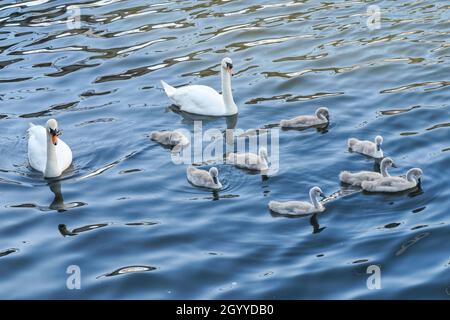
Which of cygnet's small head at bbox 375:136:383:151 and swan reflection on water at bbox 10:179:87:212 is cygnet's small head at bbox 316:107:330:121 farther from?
swan reflection on water at bbox 10:179:87:212

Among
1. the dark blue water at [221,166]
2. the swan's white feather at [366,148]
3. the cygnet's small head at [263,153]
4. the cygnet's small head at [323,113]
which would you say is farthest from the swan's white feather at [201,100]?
the swan's white feather at [366,148]

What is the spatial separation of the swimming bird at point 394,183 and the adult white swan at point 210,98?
490 centimetres

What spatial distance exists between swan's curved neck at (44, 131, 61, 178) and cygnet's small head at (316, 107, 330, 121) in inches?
187

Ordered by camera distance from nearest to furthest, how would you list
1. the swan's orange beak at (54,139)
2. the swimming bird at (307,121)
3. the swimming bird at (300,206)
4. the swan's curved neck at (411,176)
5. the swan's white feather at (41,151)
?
the swimming bird at (300,206) < the swan's curved neck at (411,176) < the swan's orange beak at (54,139) < the swan's white feather at (41,151) < the swimming bird at (307,121)

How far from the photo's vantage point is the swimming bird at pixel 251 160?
659 inches

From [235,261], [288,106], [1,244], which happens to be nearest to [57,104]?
[288,106]

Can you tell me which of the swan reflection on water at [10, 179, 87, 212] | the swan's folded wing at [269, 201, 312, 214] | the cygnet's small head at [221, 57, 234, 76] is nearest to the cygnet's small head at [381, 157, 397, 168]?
the swan's folded wing at [269, 201, 312, 214]

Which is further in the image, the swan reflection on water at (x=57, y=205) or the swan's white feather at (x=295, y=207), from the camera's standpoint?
the swan reflection on water at (x=57, y=205)

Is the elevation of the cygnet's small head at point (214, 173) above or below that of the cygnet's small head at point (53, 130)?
below

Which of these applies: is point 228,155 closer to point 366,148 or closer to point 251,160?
point 251,160

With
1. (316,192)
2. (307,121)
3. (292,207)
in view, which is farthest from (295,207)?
(307,121)

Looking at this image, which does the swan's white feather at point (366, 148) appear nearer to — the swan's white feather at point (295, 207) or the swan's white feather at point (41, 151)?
the swan's white feather at point (295, 207)

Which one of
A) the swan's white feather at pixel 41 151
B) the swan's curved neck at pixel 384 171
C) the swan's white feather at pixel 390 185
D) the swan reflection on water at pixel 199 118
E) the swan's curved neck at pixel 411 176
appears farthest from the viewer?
the swan reflection on water at pixel 199 118

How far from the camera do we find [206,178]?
53.2 ft
